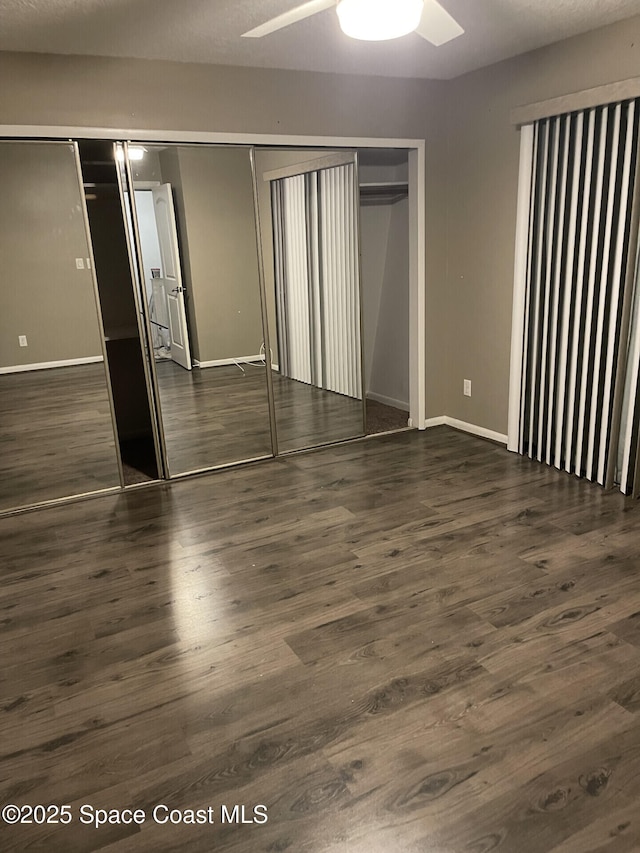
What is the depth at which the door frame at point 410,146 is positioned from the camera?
10.6 ft

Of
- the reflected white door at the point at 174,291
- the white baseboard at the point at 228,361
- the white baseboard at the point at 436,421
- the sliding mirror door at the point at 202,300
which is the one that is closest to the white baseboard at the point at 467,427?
the white baseboard at the point at 436,421

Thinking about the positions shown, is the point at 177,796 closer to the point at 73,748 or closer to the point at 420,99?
the point at 73,748

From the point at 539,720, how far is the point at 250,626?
3.52 ft

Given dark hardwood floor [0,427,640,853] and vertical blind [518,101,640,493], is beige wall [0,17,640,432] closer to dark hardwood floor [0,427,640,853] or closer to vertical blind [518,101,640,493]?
vertical blind [518,101,640,493]

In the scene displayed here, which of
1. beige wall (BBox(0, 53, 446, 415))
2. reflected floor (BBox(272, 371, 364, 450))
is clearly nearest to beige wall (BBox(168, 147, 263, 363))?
beige wall (BBox(0, 53, 446, 415))

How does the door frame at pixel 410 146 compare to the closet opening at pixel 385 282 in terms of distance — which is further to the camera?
the closet opening at pixel 385 282

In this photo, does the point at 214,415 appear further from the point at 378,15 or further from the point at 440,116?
the point at 378,15

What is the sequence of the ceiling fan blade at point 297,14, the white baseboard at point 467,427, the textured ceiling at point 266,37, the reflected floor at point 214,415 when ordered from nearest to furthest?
the ceiling fan blade at point 297,14 → the textured ceiling at point 266,37 → the reflected floor at point 214,415 → the white baseboard at point 467,427

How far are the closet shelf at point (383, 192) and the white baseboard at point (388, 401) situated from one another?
153cm

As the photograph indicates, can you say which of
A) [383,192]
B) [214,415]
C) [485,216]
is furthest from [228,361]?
[485,216]

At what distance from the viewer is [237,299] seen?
Result: 3951 millimetres

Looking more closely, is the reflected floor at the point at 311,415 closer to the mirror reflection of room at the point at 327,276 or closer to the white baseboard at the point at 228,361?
the mirror reflection of room at the point at 327,276

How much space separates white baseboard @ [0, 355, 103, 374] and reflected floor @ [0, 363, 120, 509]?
0.02 metres

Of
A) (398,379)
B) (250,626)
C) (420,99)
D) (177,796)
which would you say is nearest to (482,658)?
(250,626)
